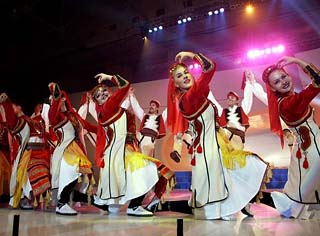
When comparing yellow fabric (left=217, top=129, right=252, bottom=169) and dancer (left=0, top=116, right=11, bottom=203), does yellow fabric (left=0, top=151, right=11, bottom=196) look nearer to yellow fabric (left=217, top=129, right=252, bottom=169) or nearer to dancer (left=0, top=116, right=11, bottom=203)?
dancer (left=0, top=116, right=11, bottom=203)

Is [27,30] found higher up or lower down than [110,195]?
higher up

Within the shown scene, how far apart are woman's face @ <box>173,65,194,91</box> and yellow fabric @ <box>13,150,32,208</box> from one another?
205 cm

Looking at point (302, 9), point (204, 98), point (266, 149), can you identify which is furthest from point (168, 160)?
point (204, 98)

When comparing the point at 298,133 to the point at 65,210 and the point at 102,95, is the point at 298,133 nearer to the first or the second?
the point at 102,95

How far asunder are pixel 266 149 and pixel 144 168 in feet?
11.6

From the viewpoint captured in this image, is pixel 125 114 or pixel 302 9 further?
pixel 302 9

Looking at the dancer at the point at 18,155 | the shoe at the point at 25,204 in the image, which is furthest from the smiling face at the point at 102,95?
the shoe at the point at 25,204

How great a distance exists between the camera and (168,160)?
293 inches

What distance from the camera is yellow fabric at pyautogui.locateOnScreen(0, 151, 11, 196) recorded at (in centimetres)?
491

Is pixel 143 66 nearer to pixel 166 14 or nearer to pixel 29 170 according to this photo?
pixel 166 14

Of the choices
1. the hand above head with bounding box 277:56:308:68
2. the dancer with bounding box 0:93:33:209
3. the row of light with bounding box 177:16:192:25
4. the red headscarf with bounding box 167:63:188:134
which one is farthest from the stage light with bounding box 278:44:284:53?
the dancer with bounding box 0:93:33:209

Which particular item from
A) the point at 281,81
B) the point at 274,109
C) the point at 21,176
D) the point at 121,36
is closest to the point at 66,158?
the point at 21,176

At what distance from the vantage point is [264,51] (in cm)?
648

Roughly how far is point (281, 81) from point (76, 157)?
206cm
